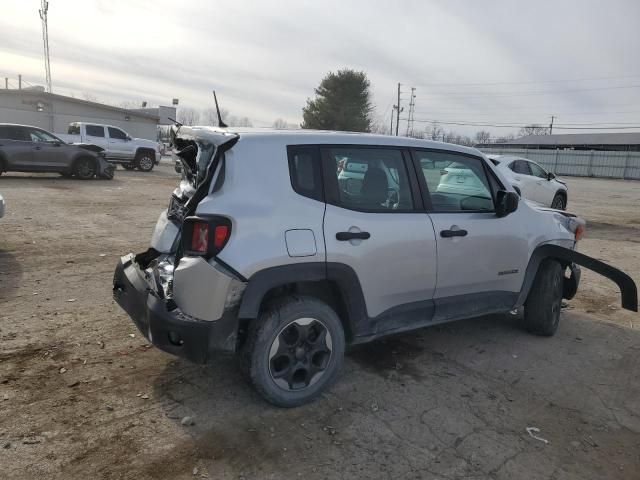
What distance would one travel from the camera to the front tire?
23791 millimetres

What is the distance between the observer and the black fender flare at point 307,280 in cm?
310

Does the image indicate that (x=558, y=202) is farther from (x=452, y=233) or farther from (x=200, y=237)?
(x=200, y=237)

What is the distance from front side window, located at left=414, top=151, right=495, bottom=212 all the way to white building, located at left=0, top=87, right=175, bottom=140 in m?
28.7

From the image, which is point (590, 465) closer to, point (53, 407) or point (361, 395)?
point (361, 395)

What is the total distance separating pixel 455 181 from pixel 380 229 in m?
1.19

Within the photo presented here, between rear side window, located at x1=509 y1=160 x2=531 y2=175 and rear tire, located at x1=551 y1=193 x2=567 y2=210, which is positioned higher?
rear side window, located at x1=509 y1=160 x2=531 y2=175

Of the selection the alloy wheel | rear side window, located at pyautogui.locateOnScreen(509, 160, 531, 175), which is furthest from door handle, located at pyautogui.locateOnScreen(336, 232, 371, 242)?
rear side window, located at pyautogui.locateOnScreen(509, 160, 531, 175)

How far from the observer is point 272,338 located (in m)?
3.21

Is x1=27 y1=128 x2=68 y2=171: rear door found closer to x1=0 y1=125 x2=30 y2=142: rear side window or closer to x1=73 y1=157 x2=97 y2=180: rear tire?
x1=0 y1=125 x2=30 y2=142: rear side window

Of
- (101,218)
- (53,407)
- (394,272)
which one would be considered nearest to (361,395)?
(394,272)

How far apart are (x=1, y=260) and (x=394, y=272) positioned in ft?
17.6

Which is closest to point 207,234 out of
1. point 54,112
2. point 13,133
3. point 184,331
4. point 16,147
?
point 184,331

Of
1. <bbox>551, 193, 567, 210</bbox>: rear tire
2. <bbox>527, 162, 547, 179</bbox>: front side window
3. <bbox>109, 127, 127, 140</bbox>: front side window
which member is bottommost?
<bbox>551, 193, 567, 210</bbox>: rear tire

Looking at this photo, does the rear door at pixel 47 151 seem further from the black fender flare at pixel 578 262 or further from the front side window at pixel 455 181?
the black fender flare at pixel 578 262
